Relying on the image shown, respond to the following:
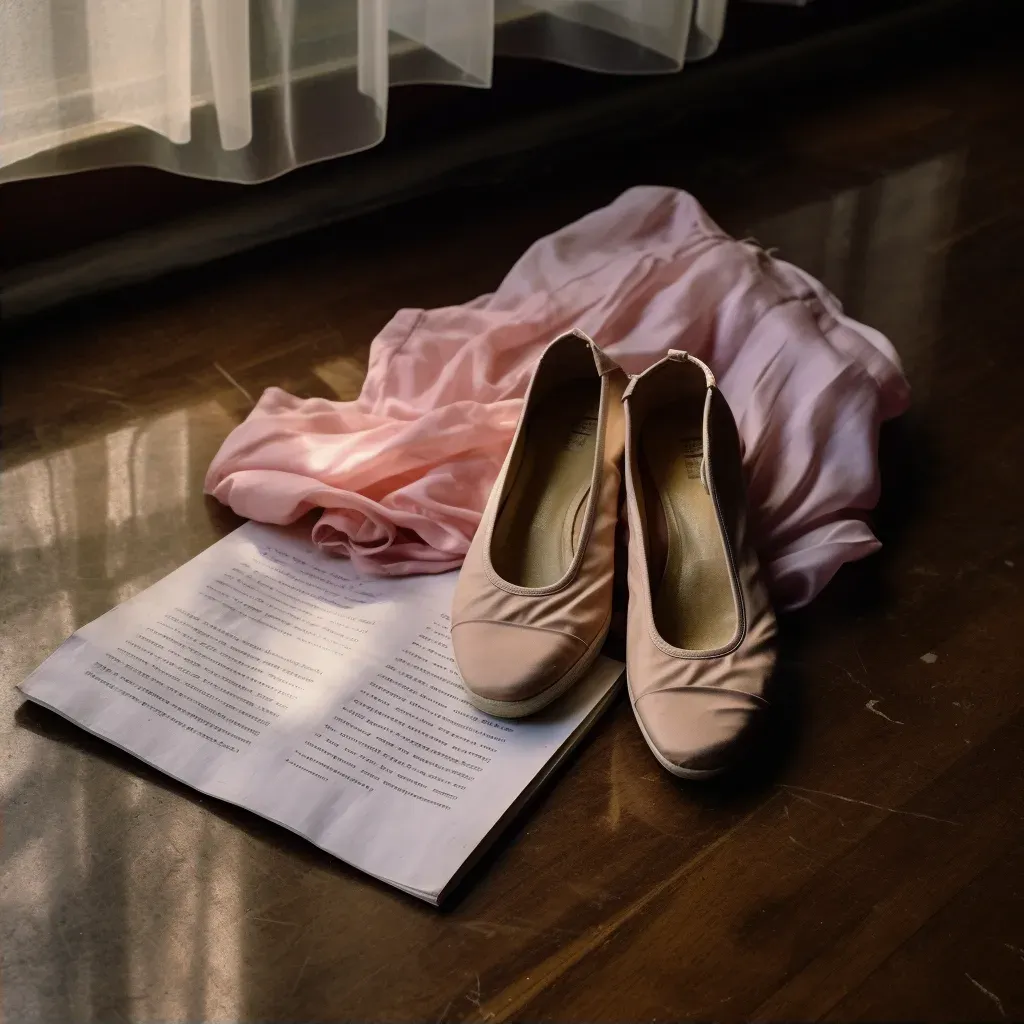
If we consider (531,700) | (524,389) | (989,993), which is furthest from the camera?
(524,389)

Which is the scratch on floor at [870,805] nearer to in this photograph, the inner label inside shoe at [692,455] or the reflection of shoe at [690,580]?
the reflection of shoe at [690,580]

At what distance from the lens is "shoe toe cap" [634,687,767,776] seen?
79cm

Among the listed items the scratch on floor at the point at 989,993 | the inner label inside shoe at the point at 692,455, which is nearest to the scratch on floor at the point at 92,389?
the inner label inside shoe at the point at 692,455

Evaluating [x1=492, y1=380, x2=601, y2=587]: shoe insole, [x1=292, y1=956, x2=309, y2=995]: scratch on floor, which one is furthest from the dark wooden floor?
[x1=492, y1=380, x2=601, y2=587]: shoe insole

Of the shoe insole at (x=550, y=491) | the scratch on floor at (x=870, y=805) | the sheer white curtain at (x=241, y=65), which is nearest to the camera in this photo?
the scratch on floor at (x=870, y=805)

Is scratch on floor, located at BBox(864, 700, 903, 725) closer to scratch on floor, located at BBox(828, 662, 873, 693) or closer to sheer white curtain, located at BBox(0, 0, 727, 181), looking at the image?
scratch on floor, located at BBox(828, 662, 873, 693)

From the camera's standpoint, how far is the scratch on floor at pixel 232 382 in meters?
1.12

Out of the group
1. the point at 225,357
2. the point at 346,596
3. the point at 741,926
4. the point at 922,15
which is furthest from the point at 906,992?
the point at 922,15

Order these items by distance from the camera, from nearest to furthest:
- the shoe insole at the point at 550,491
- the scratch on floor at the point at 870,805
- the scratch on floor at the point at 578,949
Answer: the scratch on floor at the point at 578,949
the scratch on floor at the point at 870,805
the shoe insole at the point at 550,491

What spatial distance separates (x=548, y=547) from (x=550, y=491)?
0.18ft

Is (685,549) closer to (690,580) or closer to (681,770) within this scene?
(690,580)

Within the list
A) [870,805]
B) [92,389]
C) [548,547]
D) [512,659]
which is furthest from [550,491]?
[92,389]

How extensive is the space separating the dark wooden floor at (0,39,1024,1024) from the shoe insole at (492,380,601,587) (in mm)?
126

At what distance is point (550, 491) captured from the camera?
3.19 ft
